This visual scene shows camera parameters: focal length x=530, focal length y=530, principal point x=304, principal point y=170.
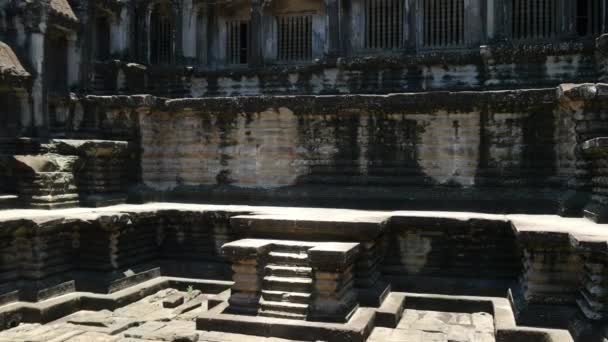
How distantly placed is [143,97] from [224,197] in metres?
2.70

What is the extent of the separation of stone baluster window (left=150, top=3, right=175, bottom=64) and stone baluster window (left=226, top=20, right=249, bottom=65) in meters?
1.69

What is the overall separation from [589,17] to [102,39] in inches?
494

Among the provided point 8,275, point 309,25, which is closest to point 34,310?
point 8,275

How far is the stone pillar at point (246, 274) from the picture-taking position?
7.32 metres

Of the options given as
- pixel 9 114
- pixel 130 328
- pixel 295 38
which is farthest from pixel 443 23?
pixel 9 114

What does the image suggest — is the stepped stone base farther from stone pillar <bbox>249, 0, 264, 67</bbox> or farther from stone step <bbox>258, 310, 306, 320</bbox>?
stone pillar <bbox>249, 0, 264, 67</bbox>

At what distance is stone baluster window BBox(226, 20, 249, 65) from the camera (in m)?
15.5

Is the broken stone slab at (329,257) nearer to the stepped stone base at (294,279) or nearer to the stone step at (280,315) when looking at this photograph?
the stepped stone base at (294,279)

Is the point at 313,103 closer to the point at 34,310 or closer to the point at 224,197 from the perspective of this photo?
the point at 224,197

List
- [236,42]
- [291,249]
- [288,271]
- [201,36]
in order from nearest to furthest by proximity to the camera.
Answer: [288,271] → [291,249] → [201,36] → [236,42]

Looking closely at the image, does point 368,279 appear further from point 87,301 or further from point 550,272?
point 87,301

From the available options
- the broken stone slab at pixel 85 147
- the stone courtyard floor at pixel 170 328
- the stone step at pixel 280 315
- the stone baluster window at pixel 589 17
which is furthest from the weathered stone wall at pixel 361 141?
the stone baluster window at pixel 589 17

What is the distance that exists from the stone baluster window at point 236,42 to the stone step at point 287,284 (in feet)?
31.1

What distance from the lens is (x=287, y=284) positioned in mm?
7305
